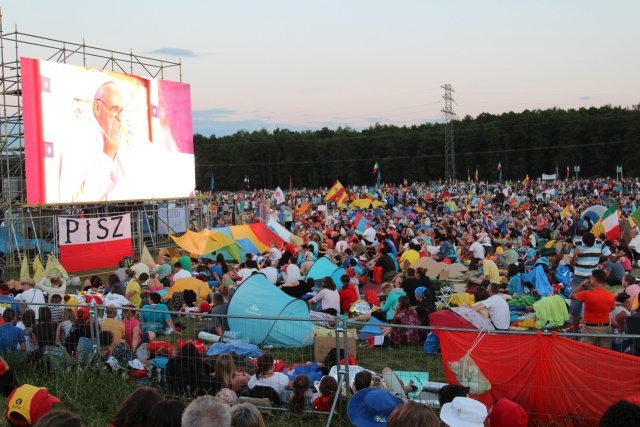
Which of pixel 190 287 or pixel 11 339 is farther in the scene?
pixel 190 287

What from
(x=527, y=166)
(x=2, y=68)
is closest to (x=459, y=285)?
(x=2, y=68)

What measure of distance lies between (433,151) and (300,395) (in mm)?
82415

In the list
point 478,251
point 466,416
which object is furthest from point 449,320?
point 478,251

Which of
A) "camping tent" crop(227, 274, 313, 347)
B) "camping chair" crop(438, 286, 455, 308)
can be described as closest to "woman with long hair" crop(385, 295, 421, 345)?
"camping chair" crop(438, 286, 455, 308)

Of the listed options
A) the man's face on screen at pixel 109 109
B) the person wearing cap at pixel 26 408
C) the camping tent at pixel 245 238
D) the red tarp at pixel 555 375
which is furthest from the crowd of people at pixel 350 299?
the man's face on screen at pixel 109 109

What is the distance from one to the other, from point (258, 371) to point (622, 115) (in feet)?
277

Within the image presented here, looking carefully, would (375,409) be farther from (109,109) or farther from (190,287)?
(109,109)

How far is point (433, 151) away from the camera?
284ft

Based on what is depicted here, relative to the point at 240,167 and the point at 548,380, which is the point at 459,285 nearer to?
the point at 548,380

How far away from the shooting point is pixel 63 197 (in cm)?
2017

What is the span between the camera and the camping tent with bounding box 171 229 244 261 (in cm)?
1719

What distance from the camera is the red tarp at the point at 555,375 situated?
5438 millimetres

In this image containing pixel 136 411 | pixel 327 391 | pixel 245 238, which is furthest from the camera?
pixel 245 238

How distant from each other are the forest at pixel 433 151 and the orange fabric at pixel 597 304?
231 ft
